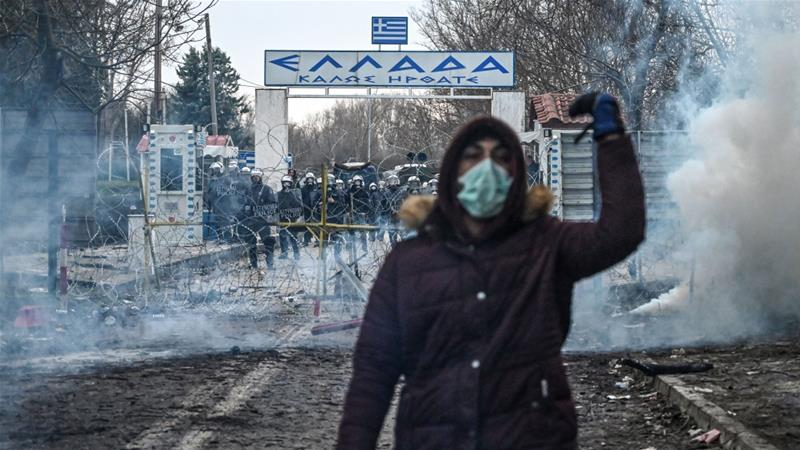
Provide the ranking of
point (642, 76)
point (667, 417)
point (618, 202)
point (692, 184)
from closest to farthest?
point (618, 202) < point (667, 417) < point (692, 184) < point (642, 76)

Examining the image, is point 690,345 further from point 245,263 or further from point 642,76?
point 642,76

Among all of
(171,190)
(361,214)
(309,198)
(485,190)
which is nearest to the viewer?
(485,190)

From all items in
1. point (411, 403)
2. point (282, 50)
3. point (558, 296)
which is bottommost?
point (411, 403)

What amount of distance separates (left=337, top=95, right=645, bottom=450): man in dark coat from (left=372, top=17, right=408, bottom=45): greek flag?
2778 centimetres

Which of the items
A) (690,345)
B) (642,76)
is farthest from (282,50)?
(690,345)

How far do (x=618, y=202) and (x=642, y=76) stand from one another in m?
16.5

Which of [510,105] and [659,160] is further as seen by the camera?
[510,105]

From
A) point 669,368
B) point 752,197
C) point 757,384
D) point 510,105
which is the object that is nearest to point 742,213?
point 752,197

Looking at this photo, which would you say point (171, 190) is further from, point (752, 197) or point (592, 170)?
point (752, 197)

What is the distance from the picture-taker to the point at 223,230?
15008 mm

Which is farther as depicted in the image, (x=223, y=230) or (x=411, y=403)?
(x=223, y=230)

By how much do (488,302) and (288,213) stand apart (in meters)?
14.2

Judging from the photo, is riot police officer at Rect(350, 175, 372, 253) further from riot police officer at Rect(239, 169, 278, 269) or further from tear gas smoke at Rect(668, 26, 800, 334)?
tear gas smoke at Rect(668, 26, 800, 334)

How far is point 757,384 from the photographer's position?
8.78 meters
